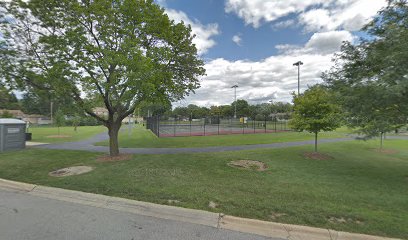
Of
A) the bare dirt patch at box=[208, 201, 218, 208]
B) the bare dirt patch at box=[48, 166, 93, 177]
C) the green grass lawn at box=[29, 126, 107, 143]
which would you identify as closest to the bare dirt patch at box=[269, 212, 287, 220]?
the bare dirt patch at box=[208, 201, 218, 208]

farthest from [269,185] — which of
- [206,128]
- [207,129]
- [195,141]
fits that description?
[206,128]

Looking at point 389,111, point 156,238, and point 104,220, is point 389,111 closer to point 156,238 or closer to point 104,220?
point 156,238

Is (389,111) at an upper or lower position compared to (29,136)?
upper

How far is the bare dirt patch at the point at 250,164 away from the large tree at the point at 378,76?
10.9 ft

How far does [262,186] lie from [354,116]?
386cm

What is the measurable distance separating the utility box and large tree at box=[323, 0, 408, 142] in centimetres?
1619

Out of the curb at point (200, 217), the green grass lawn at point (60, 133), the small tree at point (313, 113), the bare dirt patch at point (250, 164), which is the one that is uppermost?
the small tree at point (313, 113)

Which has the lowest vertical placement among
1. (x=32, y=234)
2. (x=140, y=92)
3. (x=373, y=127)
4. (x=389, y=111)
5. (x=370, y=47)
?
(x=32, y=234)

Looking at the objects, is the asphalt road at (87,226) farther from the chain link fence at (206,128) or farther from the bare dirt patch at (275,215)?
the chain link fence at (206,128)

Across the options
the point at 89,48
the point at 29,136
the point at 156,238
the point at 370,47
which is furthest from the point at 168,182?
the point at 29,136

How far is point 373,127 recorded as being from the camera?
659cm

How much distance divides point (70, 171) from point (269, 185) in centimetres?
674

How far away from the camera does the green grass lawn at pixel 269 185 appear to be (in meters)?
4.30

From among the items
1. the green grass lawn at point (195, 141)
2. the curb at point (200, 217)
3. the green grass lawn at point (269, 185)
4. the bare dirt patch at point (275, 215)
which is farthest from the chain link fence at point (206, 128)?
the bare dirt patch at point (275, 215)
